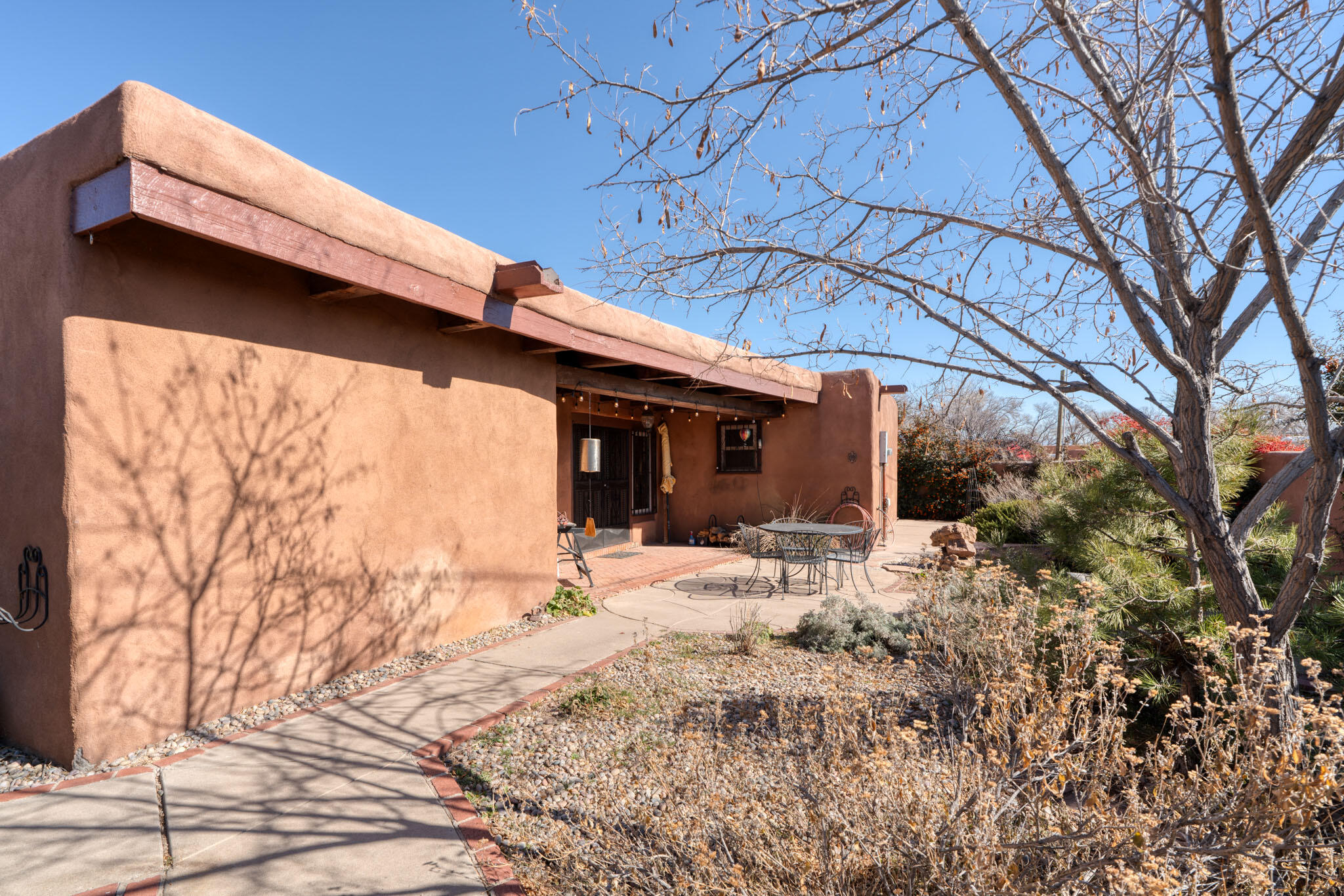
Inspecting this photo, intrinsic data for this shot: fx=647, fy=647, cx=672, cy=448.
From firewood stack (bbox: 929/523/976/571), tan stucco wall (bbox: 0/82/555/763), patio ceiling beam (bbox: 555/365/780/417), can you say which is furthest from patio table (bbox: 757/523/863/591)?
tan stucco wall (bbox: 0/82/555/763)

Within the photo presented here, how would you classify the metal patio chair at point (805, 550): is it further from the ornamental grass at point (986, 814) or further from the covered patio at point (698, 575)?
the ornamental grass at point (986, 814)

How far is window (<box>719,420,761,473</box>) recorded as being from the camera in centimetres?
1129

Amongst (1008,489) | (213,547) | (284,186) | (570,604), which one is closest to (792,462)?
(1008,489)

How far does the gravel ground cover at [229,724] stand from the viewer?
9.95 feet

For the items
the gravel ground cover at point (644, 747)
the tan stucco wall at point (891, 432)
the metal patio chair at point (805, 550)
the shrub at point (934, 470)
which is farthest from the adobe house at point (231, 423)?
the shrub at point (934, 470)

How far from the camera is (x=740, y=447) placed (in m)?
11.4

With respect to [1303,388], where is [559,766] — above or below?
below

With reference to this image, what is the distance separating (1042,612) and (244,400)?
197 inches

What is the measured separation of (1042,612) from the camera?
410 cm

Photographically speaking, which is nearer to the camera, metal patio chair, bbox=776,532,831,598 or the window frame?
metal patio chair, bbox=776,532,831,598

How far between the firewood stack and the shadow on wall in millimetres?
6389

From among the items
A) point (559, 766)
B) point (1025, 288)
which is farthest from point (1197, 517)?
point (559, 766)

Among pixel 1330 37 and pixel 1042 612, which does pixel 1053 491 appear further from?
pixel 1330 37

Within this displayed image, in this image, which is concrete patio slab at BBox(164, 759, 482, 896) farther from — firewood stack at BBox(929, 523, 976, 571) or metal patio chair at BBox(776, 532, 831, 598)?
firewood stack at BBox(929, 523, 976, 571)
